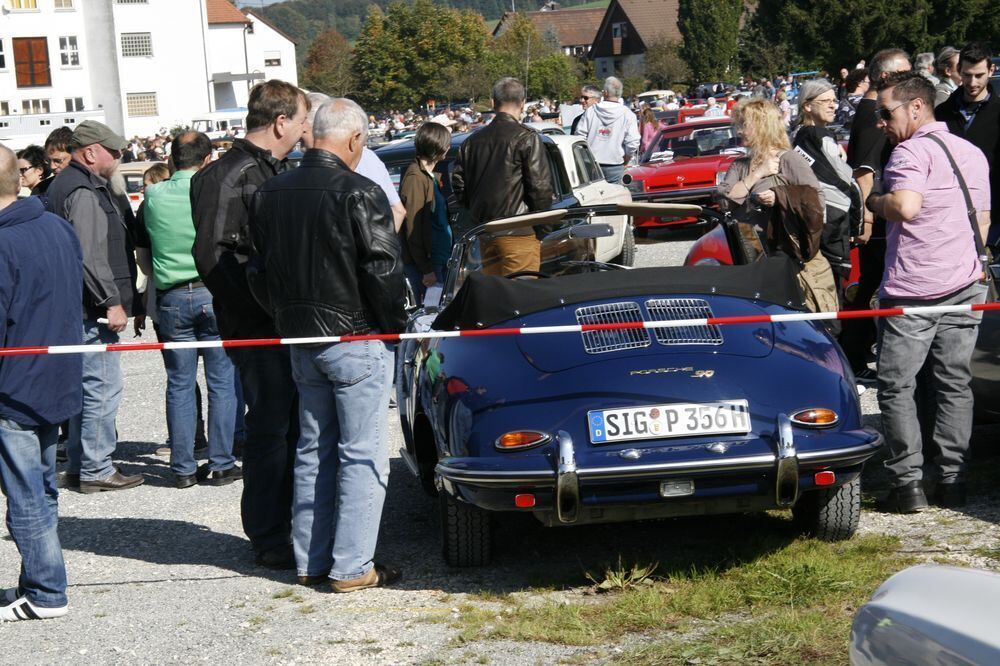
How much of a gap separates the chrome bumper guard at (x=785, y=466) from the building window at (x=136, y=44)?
289ft

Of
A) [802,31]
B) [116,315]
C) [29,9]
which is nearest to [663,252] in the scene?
[116,315]

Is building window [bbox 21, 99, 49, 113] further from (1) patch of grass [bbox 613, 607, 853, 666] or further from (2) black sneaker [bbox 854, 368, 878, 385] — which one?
(1) patch of grass [bbox 613, 607, 853, 666]

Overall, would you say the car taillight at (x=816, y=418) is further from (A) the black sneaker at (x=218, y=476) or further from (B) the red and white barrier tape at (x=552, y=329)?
(A) the black sneaker at (x=218, y=476)

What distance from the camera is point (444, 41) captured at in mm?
83625

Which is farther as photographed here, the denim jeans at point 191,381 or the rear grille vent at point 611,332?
the denim jeans at point 191,381

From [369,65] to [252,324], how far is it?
81191mm

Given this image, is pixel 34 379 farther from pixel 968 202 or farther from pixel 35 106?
pixel 35 106

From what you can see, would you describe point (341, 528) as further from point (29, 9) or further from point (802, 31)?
point (29, 9)

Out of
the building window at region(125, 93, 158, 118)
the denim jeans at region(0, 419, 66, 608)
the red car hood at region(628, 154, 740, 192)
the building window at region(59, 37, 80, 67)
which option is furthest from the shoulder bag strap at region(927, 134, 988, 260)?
the building window at region(125, 93, 158, 118)

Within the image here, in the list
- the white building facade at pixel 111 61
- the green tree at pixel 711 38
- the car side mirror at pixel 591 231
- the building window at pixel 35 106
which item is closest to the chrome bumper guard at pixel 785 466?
the car side mirror at pixel 591 231

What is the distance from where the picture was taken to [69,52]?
280 feet

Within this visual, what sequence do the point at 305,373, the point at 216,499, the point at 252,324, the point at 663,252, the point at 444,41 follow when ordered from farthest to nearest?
the point at 444,41, the point at 663,252, the point at 216,499, the point at 252,324, the point at 305,373

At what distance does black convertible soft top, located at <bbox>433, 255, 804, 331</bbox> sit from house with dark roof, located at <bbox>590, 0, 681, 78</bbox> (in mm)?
125982

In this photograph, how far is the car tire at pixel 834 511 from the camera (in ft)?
17.9
